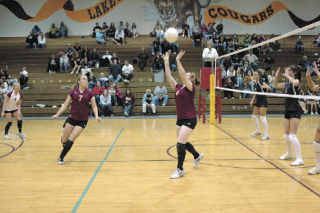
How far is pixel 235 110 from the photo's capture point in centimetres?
1548

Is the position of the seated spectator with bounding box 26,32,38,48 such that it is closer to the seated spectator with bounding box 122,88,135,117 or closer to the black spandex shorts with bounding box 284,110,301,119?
the seated spectator with bounding box 122,88,135,117

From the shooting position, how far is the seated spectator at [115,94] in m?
15.2

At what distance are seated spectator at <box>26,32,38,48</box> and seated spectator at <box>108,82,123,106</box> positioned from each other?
932 centimetres

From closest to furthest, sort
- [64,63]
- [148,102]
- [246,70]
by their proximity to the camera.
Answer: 1. [246,70]
2. [148,102]
3. [64,63]

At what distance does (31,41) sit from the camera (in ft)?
69.5

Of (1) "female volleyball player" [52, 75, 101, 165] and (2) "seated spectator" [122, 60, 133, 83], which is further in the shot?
(2) "seated spectator" [122, 60, 133, 83]

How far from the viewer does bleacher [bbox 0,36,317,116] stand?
15.5 m

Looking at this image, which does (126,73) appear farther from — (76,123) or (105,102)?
(76,123)

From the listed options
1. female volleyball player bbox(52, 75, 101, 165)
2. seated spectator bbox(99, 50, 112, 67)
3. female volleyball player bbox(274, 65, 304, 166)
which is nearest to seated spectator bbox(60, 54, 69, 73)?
seated spectator bbox(99, 50, 112, 67)

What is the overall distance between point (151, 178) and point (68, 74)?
14.1 m

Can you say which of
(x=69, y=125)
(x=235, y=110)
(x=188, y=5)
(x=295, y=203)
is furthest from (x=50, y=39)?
(x=295, y=203)

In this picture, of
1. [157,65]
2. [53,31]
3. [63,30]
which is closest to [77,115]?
[157,65]

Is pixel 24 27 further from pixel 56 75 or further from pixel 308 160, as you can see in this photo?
pixel 308 160

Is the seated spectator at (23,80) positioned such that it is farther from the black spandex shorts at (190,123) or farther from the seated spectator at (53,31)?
the black spandex shorts at (190,123)
